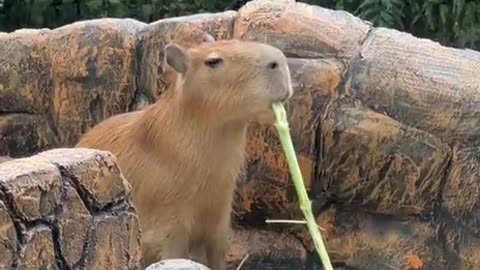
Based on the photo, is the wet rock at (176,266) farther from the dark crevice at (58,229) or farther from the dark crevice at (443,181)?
the dark crevice at (443,181)

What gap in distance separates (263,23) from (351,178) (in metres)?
0.74

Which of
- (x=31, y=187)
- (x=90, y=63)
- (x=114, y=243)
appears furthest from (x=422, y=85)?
(x=31, y=187)

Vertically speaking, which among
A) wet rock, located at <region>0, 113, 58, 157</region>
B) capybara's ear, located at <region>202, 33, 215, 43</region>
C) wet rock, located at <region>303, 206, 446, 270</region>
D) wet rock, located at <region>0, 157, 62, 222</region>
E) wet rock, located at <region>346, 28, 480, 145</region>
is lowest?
wet rock, located at <region>303, 206, 446, 270</region>

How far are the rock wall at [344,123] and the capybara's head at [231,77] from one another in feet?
1.53

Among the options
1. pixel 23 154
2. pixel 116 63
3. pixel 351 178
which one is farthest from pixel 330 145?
pixel 23 154

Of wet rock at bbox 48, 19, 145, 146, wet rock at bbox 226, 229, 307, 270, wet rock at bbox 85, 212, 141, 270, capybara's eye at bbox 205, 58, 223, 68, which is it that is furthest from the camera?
wet rock at bbox 48, 19, 145, 146

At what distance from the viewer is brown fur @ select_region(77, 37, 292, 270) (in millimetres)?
5562

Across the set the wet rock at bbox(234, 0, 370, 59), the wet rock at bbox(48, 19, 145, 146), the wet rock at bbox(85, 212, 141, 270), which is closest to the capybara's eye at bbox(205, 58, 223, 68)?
the wet rock at bbox(234, 0, 370, 59)

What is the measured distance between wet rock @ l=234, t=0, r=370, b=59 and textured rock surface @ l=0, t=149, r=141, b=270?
1.85 m

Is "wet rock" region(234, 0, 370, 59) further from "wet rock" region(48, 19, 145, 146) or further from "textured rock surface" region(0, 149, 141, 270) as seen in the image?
"textured rock surface" region(0, 149, 141, 270)

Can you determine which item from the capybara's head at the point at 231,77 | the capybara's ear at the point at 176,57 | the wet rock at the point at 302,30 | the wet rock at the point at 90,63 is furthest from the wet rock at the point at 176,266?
the wet rock at the point at 90,63

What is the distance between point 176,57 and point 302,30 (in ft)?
2.06

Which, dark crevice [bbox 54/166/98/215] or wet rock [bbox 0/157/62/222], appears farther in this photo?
dark crevice [bbox 54/166/98/215]

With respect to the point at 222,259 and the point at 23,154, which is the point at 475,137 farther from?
the point at 23,154
